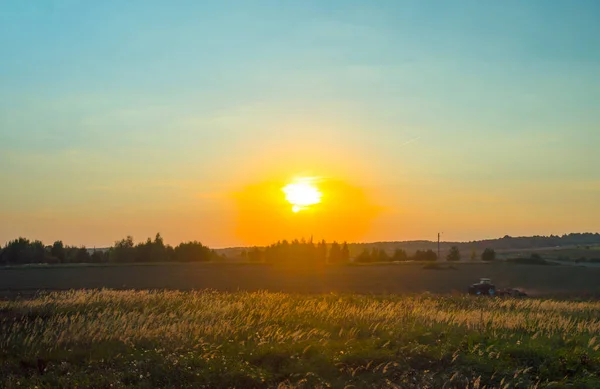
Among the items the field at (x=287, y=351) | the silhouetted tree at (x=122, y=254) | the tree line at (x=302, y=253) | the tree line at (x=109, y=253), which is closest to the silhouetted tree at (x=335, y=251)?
the tree line at (x=302, y=253)

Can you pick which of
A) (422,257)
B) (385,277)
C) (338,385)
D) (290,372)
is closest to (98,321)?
(290,372)

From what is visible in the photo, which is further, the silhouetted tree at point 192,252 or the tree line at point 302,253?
the tree line at point 302,253

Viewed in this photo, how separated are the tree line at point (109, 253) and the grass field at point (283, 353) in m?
112

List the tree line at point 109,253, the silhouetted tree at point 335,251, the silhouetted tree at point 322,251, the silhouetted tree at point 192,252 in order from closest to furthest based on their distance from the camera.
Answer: the tree line at point 109,253
the silhouetted tree at point 192,252
the silhouetted tree at point 322,251
the silhouetted tree at point 335,251

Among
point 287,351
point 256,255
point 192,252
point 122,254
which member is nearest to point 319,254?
point 256,255

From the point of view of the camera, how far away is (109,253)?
13338 centimetres

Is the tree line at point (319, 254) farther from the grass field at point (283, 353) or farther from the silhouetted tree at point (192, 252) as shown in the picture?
the grass field at point (283, 353)

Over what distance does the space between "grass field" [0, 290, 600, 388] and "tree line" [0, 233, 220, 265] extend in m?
112

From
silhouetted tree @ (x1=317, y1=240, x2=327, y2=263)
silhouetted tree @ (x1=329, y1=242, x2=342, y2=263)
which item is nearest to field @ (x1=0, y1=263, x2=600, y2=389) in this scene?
silhouetted tree @ (x1=317, y1=240, x2=327, y2=263)

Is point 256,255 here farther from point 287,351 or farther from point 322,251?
point 287,351

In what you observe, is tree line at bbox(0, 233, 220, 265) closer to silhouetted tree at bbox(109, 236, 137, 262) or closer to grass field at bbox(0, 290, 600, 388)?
silhouetted tree at bbox(109, 236, 137, 262)

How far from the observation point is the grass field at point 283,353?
37.1 feet

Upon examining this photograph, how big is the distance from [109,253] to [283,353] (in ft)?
419

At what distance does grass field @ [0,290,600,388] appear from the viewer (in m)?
11.3
